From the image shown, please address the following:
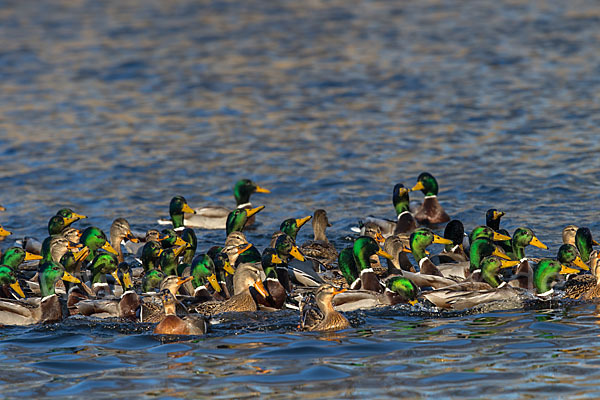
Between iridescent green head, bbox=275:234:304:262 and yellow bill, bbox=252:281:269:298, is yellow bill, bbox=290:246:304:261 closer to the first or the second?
iridescent green head, bbox=275:234:304:262

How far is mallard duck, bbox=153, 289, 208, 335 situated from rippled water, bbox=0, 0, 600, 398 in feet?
0.63

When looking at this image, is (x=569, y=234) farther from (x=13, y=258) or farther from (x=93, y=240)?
(x=13, y=258)

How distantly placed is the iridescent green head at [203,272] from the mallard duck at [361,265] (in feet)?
5.29

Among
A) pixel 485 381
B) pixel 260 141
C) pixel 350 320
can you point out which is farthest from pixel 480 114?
pixel 485 381

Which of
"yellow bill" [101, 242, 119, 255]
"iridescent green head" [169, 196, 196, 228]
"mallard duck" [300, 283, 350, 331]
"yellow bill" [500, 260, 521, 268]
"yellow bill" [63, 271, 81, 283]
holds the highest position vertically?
"iridescent green head" [169, 196, 196, 228]

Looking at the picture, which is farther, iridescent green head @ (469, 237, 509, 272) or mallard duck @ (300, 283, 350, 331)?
iridescent green head @ (469, 237, 509, 272)

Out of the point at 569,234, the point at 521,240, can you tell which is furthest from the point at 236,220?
the point at 569,234

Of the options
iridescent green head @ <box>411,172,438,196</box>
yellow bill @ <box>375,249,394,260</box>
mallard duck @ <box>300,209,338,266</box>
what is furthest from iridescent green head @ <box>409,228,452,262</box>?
iridescent green head @ <box>411,172,438,196</box>

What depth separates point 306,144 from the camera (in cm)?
2216

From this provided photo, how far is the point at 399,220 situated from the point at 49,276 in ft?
20.8

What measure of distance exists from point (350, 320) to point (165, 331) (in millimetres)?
1962

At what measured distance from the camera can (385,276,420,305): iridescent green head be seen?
11938 millimetres

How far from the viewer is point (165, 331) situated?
10938 millimetres

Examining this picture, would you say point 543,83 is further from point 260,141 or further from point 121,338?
point 121,338
